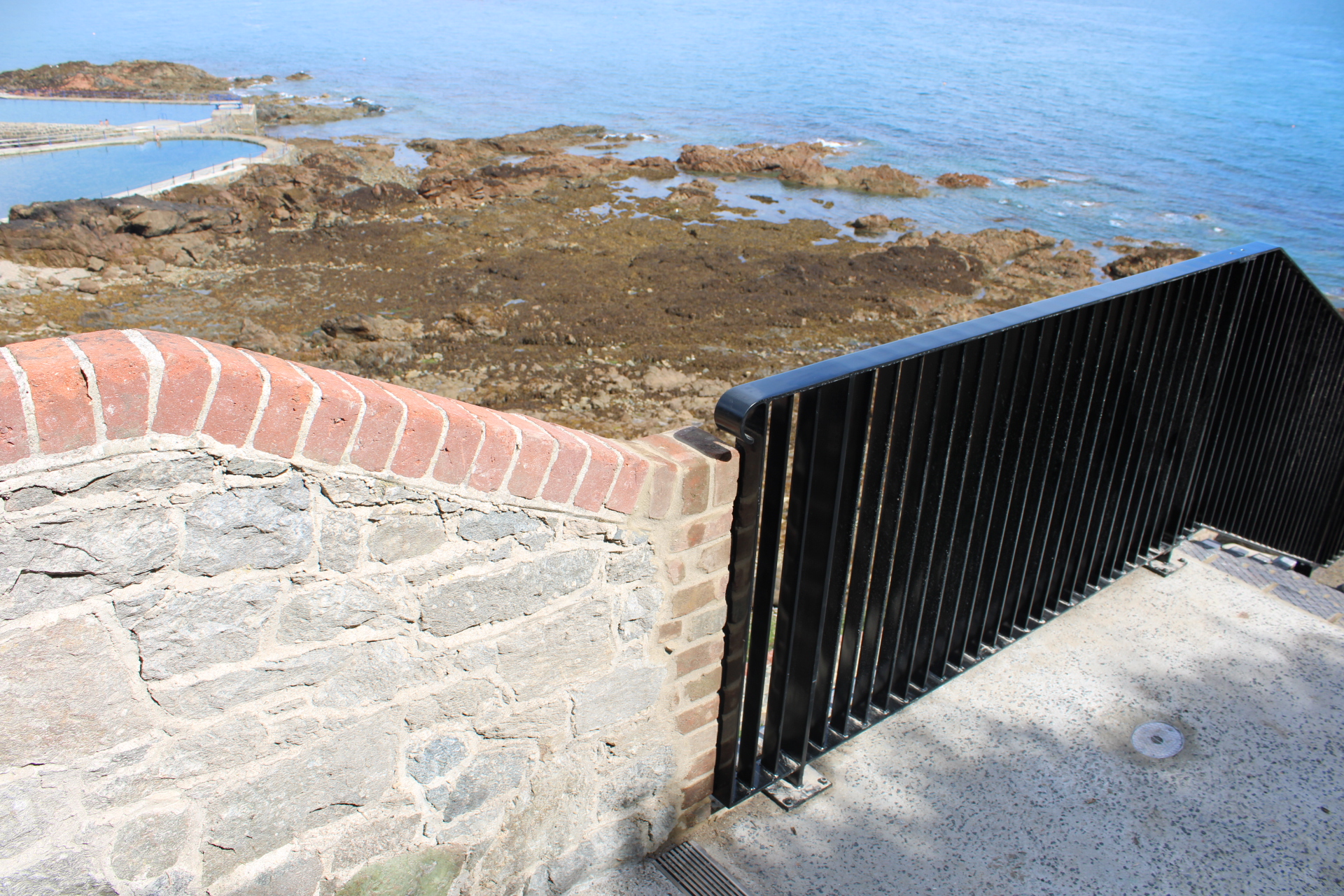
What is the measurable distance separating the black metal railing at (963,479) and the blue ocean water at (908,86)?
20.5 m

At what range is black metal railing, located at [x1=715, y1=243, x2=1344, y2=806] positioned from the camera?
2.37m

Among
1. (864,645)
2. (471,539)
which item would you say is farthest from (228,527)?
(864,645)

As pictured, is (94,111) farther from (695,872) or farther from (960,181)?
(695,872)

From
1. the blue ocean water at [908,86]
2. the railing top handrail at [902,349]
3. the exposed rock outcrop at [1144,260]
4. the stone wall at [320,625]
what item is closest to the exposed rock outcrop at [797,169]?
the blue ocean water at [908,86]

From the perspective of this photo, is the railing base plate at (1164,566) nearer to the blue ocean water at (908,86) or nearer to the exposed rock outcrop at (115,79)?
the blue ocean water at (908,86)

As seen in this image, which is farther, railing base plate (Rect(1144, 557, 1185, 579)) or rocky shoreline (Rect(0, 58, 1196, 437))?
rocky shoreline (Rect(0, 58, 1196, 437))

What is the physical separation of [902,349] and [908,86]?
6141 cm

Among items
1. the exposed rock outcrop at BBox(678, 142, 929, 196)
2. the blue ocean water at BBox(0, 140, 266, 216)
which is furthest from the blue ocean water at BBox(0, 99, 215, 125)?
the exposed rock outcrop at BBox(678, 142, 929, 196)

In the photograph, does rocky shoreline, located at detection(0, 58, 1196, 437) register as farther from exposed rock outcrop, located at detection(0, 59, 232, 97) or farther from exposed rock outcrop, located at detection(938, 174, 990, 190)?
exposed rock outcrop, located at detection(0, 59, 232, 97)

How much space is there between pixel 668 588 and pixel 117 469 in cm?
131

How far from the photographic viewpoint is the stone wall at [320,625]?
4.82 ft

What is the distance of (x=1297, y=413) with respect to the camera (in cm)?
476

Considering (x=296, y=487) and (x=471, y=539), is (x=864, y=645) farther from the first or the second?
(x=296, y=487)

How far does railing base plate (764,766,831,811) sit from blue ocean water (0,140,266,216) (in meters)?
24.1
